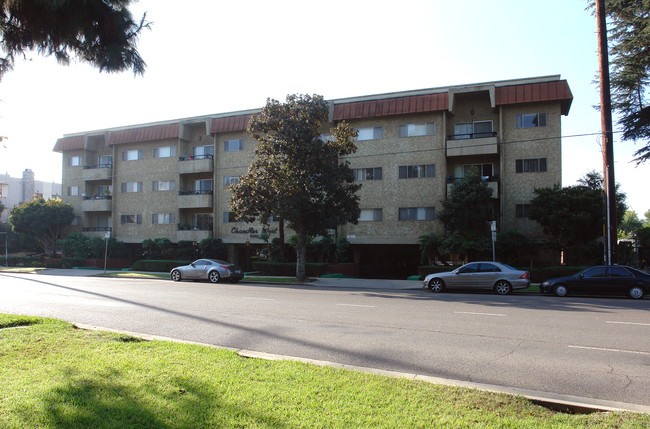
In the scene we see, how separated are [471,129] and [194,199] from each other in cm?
2125

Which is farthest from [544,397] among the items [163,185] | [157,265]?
[163,185]

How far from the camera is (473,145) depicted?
28156 mm

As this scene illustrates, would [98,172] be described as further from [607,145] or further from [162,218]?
[607,145]

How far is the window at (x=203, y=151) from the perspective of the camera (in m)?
36.6

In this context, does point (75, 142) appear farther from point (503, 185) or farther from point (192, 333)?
point (192, 333)

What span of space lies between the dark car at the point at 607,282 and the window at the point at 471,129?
44.4 ft

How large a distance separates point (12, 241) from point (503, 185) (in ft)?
161

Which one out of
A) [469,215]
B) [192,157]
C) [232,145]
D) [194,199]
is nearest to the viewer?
[469,215]

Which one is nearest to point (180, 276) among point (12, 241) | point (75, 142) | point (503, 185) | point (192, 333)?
point (192, 333)

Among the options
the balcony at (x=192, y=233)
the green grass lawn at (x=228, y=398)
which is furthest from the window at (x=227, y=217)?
the green grass lawn at (x=228, y=398)

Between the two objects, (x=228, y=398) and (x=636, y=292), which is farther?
(x=636, y=292)

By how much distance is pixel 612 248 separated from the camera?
64.3ft

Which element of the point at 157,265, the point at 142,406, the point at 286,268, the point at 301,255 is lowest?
the point at 157,265

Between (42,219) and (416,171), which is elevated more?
(416,171)
